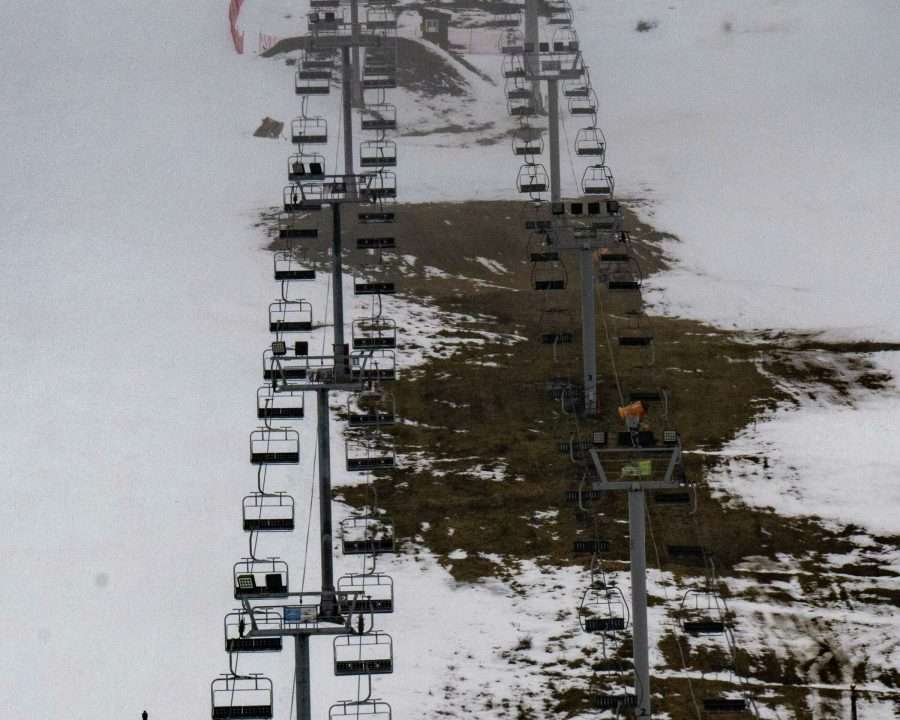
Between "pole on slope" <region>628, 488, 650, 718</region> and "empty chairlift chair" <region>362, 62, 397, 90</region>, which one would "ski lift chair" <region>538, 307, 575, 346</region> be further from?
"pole on slope" <region>628, 488, 650, 718</region>

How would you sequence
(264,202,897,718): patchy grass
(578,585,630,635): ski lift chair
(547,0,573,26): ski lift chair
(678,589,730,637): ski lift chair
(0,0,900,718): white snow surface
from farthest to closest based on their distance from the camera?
(547,0,573,26): ski lift chair
(264,202,897,718): patchy grass
(0,0,900,718): white snow surface
(678,589,730,637): ski lift chair
(578,585,630,635): ski lift chair

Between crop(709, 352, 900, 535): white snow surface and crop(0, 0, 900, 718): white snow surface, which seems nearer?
crop(0, 0, 900, 718): white snow surface

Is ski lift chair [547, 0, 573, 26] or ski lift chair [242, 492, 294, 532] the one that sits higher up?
ski lift chair [547, 0, 573, 26]

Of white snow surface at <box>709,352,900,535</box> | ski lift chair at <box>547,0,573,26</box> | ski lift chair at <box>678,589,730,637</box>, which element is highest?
ski lift chair at <box>547,0,573,26</box>

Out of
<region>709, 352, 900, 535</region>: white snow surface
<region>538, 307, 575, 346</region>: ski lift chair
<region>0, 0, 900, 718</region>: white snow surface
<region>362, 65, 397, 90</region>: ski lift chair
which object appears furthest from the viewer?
<region>538, 307, 575, 346</region>: ski lift chair

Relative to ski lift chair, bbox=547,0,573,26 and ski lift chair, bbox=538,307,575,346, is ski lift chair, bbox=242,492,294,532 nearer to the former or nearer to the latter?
ski lift chair, bbox=538,307,575,346

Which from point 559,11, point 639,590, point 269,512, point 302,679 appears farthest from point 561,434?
point 302,679

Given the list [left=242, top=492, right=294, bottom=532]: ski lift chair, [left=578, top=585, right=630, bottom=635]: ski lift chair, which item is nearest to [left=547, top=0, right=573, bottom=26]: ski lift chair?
[left=242, top=492, right=294, bottom=532]: ski lift chair
